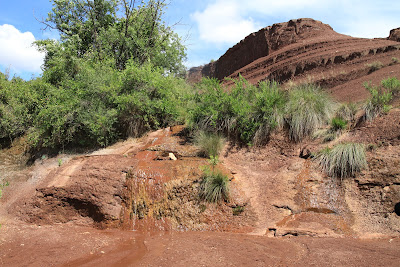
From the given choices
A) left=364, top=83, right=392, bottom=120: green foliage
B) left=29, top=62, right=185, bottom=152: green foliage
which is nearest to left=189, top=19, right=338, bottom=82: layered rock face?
left=29, top=62, right=185, bottom=152: green foliage

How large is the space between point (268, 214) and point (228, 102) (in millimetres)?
3819

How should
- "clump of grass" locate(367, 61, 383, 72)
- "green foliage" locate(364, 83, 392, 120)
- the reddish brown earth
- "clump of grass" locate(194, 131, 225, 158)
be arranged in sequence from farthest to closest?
"clump of grass" locate(367, 61, 383, 72) < "clump of grass" locate(194, 131, 225, 158) < "green foliage" locate(364, 83, 392, 120) < the reddish brown earth

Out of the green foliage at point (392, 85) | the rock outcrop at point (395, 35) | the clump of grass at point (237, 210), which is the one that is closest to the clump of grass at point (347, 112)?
the green foliage at point (392, 85)

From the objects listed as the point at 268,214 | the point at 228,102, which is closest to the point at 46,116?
the point at 228,102

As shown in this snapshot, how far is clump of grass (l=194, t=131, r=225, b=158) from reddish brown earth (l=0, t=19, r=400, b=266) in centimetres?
24

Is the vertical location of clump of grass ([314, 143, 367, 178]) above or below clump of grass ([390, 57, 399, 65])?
below

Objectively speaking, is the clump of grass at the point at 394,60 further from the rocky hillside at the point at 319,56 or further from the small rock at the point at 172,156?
the small rock at the point at 172,156

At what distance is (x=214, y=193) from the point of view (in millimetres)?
6520

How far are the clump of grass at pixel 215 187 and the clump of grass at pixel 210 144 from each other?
1.36m

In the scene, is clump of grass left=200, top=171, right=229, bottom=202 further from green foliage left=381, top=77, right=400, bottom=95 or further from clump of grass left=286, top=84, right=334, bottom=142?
green foliage left=381, top=77, right=400, bottom=95

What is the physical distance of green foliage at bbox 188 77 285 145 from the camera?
27.3 feet

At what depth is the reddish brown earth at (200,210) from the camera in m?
4.66

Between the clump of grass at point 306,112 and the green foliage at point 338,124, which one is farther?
the clump of grass at point 306,112

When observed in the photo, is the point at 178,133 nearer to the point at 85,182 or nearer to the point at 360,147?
the point at 85,182
